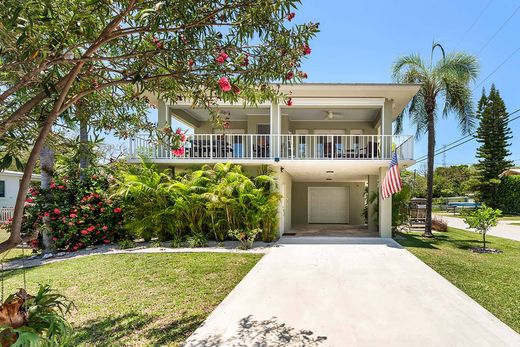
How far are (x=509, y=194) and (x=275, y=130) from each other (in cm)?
3044

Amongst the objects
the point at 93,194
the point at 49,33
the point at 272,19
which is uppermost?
the point at 272,19

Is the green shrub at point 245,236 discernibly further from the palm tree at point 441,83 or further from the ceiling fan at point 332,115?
the palm tree at point 441,83

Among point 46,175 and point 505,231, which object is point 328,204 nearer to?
point 505,231

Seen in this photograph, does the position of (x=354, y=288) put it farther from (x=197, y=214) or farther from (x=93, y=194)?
(x=93, y=194)

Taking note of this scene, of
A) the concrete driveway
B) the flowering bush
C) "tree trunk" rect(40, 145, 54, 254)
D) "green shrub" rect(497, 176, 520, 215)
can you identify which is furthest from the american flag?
"green shrub" rect(497, 176, 520, 215)

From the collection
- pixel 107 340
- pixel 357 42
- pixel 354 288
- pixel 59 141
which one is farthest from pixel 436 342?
pixel 357 42

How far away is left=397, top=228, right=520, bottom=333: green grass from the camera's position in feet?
16.7

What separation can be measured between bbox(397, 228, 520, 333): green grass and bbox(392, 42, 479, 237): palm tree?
2.79m

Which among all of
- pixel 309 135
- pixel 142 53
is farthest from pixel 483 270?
pixel 142 53

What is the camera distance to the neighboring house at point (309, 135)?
11.6 meters

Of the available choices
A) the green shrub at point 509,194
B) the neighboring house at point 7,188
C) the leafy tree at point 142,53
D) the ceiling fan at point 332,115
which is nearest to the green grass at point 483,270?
the leafy tree at point 142,53

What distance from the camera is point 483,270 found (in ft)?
24.2

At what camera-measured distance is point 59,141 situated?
3398mm

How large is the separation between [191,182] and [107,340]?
7236 mm
